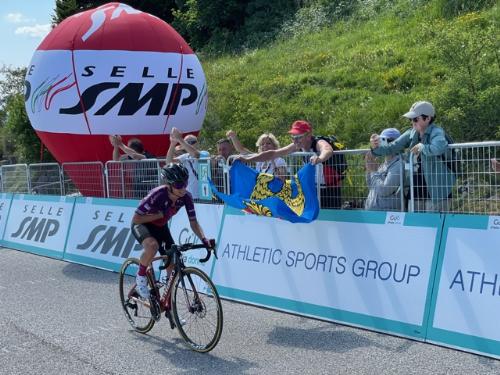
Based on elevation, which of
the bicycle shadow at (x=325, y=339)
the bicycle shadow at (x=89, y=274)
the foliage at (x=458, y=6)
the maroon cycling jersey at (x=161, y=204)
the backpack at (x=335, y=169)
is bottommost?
the bicycle shadow at (x=89, y=274)

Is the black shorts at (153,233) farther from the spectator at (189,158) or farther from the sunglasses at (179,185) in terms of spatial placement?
the spectator at (189,158)

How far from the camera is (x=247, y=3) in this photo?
106 feet

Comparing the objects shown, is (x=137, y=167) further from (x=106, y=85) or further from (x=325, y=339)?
(x=325, y=339)

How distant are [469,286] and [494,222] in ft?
2.00

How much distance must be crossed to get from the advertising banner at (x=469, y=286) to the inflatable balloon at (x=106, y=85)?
781cm

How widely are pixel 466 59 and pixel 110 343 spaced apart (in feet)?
30.3

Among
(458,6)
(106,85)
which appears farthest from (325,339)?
(458,6)

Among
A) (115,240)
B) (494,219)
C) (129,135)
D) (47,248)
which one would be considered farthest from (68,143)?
(494,219)

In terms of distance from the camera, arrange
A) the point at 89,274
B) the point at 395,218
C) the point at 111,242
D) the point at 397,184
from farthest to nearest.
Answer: the point at 111,242
the point at 89,274
the point at 397,184
the point at 395,218

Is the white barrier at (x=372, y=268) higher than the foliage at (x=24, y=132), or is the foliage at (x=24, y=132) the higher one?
the foliage at (x=24, y=132)

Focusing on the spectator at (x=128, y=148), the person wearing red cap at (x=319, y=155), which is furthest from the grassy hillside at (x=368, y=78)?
the person wearing red cap at (x=319, y=155)

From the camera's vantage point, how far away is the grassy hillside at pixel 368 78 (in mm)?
12258

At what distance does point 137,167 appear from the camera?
35.6 feet

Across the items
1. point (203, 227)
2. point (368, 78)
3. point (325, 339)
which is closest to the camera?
point (325, 339)
